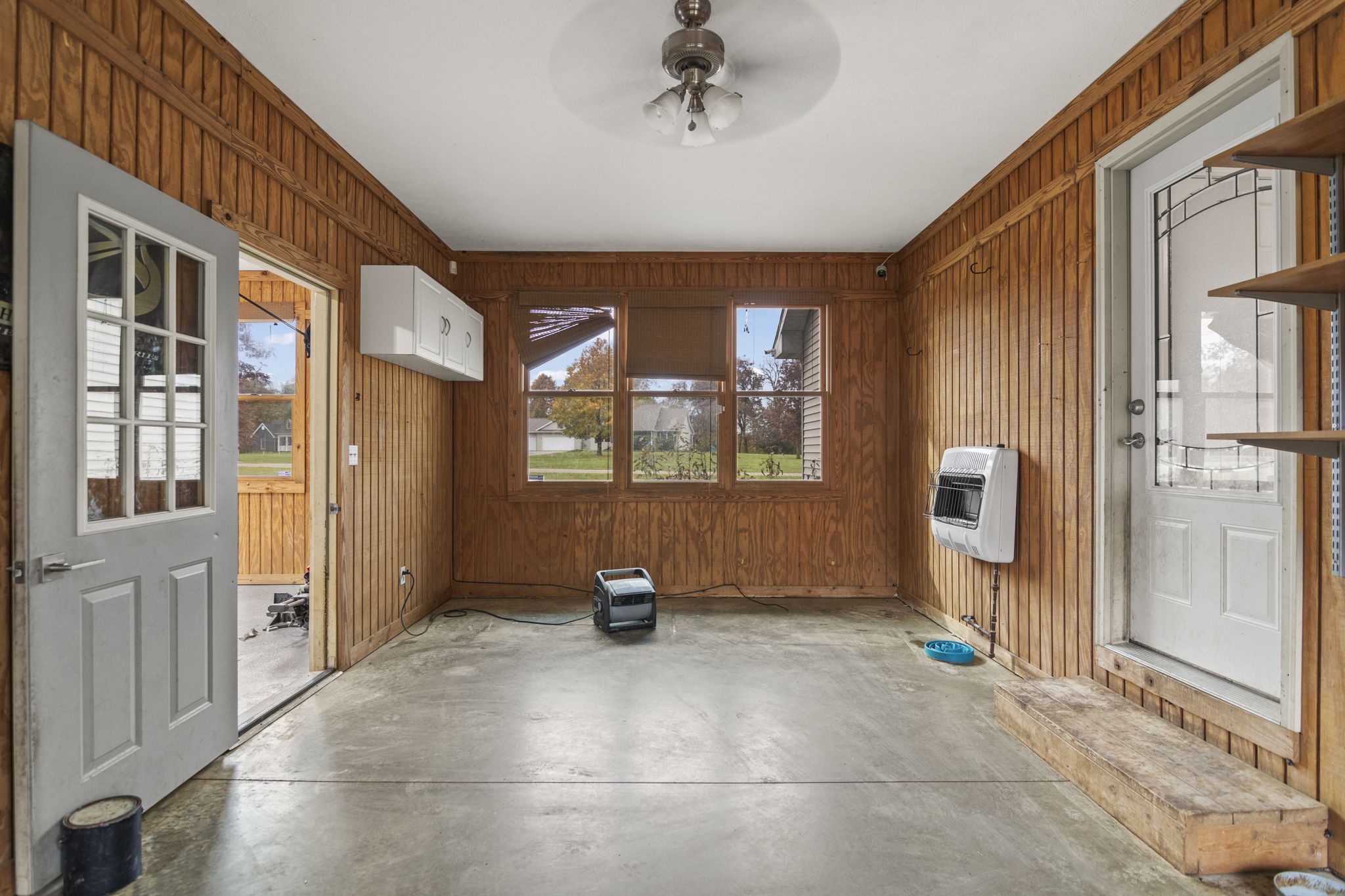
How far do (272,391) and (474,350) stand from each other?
2.25 metres

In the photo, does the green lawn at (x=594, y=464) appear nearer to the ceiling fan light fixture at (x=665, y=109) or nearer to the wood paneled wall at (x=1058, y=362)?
the wood paneled wall at (x=1058, y=362)

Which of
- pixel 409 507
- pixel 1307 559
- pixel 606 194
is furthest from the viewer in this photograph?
pixel 409 507

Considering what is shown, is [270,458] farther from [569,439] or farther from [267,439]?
[569,439]

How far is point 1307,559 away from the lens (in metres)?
1.93

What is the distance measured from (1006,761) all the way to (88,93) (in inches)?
160

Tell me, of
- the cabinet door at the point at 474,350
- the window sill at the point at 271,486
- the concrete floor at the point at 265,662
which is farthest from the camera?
the window sill at the point at 271,486

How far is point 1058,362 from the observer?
10.4 ft

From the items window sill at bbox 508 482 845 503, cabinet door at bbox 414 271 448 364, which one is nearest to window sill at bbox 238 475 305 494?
window sill at bbox 508 482 845 503

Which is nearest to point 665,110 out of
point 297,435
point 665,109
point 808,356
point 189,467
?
point 665,109

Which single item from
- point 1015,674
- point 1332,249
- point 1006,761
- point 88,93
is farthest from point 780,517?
point 88,93

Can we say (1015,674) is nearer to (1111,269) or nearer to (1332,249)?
(1111,269)

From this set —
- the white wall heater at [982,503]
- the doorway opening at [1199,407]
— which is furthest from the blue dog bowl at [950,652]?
the doorway opening at [1199,407]

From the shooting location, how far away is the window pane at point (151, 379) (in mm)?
2119

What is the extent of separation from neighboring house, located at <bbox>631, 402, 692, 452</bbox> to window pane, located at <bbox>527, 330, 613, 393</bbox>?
1.29ft
